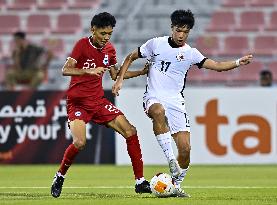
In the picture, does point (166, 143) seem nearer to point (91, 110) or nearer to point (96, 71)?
point (91, 110)

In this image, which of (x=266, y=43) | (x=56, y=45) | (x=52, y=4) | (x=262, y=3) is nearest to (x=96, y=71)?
(x=56, y=45)

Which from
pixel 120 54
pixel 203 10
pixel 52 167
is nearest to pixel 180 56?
pixel 52 167

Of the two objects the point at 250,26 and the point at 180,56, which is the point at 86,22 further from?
the point at 180,56

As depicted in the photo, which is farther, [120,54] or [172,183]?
[120,54]

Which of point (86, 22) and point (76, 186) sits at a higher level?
point (86, 22)

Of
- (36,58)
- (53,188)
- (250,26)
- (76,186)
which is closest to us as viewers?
(53,188)

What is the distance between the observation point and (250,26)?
23922mm

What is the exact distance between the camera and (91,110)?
1057cm

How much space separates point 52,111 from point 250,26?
26.5ft

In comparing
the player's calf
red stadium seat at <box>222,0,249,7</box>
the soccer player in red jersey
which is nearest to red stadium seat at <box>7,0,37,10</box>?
red stadium seat at <box>222,0,249,7</box>

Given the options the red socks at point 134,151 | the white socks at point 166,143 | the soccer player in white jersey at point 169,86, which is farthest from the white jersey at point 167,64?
the red socks at point 134,151

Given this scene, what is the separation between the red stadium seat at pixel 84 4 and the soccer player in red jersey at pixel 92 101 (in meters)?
13.6

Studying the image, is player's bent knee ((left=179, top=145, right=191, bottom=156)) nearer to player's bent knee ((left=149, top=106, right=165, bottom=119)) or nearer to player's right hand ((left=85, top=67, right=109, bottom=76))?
player's bent knee ((left=149, top=106, right=165, bottom=119))

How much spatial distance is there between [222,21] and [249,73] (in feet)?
6.88
